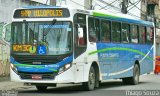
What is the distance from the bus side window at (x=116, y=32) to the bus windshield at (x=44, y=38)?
4.30 m

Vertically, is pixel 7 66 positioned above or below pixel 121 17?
below

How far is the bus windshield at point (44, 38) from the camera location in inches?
717

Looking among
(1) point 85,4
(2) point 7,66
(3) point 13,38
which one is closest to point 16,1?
(2) point 7,66

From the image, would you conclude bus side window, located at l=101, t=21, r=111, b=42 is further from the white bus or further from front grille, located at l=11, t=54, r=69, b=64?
front grille, located at l=11, t=54, r=69, b=64

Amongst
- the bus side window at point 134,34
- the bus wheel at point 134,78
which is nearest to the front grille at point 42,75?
the bus side window at point 134,34

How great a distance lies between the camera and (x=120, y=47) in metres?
23.0

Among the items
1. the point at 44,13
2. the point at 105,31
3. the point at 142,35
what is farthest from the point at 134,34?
the point at 44,13

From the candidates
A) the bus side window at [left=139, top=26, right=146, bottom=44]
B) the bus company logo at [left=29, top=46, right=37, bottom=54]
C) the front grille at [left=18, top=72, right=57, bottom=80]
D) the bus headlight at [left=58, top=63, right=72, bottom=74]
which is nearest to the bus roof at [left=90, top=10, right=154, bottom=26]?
the bus side window at [left=139, top=26, right=146, bottom=44]

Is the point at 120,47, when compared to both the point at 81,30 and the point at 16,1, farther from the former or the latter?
the point at 16,1

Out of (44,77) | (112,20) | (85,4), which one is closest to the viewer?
(44,77)

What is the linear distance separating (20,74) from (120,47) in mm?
6102

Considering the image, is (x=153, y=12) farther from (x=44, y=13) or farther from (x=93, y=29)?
(x=44, y=13)

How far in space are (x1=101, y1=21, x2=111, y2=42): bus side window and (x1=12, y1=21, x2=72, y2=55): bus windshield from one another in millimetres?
3107

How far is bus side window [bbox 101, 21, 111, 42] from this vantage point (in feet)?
69.4
